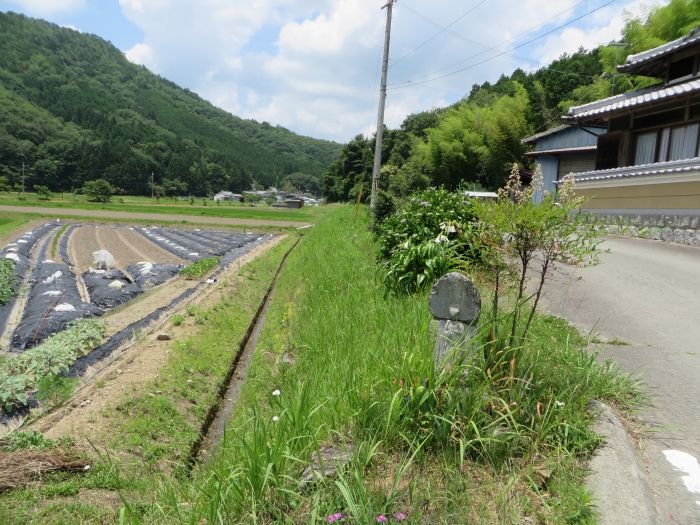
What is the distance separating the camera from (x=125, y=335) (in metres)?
7.33

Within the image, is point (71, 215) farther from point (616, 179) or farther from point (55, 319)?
point (616, 179)

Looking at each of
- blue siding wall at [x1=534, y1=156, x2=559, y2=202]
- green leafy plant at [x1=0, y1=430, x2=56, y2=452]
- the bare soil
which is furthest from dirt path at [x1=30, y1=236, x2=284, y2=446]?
blue siding wall at [x1=534, y1=156, x2=559, y2=202]

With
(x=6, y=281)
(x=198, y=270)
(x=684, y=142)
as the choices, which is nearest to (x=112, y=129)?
(x=198, y=270)

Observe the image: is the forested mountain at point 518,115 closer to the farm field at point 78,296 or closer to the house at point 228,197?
the farm field at point 78,296

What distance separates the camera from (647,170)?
10.3m

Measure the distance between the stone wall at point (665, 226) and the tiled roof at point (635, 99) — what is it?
3.06 metres

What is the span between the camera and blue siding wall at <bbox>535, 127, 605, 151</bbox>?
62.0 feet

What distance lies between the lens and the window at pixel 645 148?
12738 millimetres

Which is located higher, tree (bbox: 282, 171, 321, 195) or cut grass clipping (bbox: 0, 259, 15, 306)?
tree (bbox: 282, 171, 321, 195)

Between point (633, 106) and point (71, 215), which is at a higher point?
point (633, 106)

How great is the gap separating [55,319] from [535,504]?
8415mm

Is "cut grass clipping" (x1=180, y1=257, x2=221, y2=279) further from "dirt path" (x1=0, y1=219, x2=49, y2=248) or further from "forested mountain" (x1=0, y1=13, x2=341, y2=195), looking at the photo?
"forested mountain" (x1=0, y1=13, x2=341, y2=195)

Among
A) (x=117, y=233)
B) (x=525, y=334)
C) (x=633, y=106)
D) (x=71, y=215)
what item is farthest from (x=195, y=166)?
(x=525, y=334)

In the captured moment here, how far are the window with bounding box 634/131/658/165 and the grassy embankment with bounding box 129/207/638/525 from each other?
1204 cm
